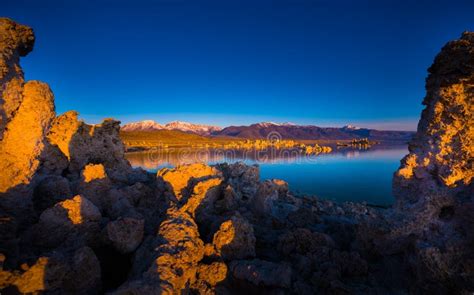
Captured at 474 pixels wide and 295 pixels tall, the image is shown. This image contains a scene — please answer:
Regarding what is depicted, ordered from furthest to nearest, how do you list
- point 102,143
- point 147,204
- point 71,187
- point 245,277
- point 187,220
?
point 102,143, point 147,204, point 71,187, point 187,220, point 245,277

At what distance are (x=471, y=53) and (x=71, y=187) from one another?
8050 mm

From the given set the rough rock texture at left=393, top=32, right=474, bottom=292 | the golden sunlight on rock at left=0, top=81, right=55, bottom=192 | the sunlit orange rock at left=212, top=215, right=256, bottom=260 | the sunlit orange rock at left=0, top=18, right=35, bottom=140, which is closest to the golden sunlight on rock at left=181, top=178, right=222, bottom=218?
the sunlit orange rock at left=212, top=215, right=256, bottom=260

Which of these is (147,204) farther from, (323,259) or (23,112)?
(323,259)

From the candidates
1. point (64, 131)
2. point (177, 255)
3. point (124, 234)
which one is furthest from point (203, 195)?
point (64, 131)

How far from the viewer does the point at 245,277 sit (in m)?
3.93

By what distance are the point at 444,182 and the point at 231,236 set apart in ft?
11.7

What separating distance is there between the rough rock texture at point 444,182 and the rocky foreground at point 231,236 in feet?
0.05

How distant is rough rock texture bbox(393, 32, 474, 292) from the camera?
3.70 metres

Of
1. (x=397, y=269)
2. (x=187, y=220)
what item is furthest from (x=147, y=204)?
(x=397, y=269)

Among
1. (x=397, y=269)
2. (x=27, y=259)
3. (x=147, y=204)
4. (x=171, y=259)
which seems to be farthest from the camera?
(x=147, y=204)

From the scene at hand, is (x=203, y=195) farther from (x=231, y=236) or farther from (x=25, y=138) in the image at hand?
(x=25, y=138)

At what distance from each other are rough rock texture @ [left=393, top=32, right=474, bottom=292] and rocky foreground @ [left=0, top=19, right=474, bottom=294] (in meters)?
0.02

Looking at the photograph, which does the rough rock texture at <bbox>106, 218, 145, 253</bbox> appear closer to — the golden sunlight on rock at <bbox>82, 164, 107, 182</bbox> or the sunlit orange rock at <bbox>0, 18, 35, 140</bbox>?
the sunlit orange rock at <bbox>0, 18, 35, 140</bbox>

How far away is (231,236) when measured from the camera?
4551 millimetres
